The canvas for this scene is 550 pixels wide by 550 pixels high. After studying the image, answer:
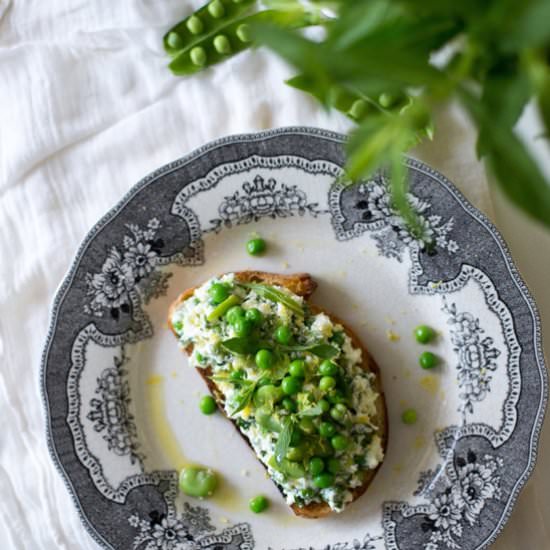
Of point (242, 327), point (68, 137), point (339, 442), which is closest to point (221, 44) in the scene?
point (68, 137)

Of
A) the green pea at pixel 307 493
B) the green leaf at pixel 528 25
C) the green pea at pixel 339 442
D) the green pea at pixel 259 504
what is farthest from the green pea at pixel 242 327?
the green leaf at pixel 528 25

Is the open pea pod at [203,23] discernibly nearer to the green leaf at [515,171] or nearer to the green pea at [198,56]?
the green pea at [198,56]

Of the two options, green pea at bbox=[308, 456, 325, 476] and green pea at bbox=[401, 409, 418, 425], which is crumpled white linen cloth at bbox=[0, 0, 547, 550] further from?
green pea at bbox=[401, 409, 418, 425]

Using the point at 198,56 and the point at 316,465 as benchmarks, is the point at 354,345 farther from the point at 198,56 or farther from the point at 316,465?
the point at 198,56

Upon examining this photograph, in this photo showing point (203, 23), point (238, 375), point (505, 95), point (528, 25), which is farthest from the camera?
point (203, 23)

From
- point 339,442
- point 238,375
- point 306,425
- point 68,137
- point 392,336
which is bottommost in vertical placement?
point 339,442

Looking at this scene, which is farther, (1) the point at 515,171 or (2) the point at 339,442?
(2) the point at 339,442
